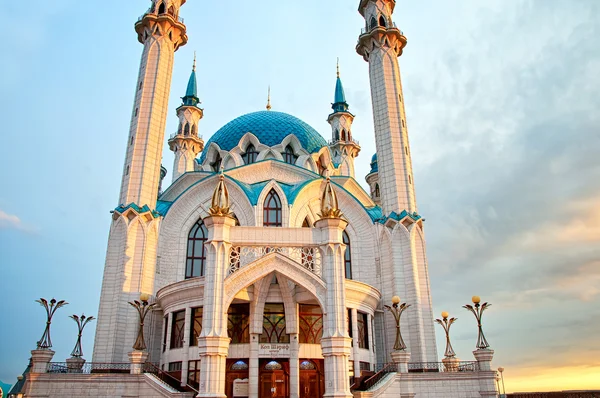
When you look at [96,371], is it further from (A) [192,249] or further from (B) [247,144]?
(B) [247,144]

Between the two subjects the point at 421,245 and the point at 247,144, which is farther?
the point at 247,144

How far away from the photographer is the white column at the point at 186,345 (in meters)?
20.0

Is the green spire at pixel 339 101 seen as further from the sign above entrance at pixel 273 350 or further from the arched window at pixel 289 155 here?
the sign above entrance at pixel 273 350

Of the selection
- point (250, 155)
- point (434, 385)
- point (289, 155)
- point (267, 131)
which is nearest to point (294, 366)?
point (434, 385)

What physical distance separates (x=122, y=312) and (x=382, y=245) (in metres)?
13.5

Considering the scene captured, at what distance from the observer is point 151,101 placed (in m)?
26.9

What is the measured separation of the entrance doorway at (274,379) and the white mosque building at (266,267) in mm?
83

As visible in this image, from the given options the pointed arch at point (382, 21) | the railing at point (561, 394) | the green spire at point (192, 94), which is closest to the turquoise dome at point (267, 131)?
the green spire at point (192, 94)

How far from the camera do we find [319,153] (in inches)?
1347

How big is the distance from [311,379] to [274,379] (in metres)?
1.61

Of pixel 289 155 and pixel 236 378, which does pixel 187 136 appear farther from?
pixel 236 378

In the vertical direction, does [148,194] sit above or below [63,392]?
above

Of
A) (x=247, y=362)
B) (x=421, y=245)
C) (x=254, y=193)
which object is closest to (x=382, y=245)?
(x=421, y=245)

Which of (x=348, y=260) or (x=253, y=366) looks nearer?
(x=253, y=366)
